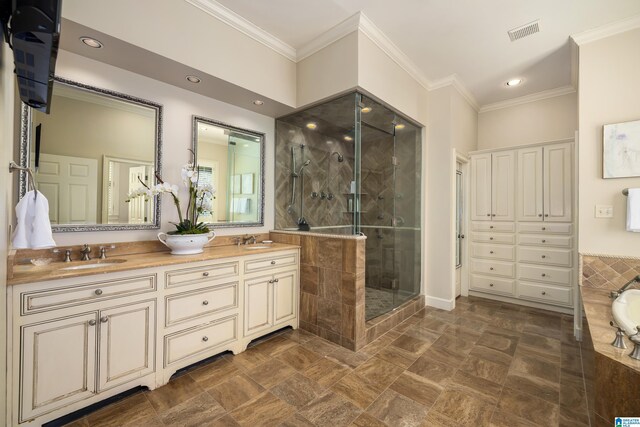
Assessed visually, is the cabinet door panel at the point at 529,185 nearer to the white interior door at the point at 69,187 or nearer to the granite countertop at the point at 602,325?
the granite countertop at the point at 602,325

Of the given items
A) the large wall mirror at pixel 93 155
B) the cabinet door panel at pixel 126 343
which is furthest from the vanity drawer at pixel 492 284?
the large wall mirror at pixel 93 155

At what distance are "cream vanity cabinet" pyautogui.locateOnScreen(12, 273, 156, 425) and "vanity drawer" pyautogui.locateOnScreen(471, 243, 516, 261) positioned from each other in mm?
4052

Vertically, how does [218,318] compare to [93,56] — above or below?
below

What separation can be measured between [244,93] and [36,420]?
105 inches

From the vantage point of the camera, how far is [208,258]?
2.11 meters

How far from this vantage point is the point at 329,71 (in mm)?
2684

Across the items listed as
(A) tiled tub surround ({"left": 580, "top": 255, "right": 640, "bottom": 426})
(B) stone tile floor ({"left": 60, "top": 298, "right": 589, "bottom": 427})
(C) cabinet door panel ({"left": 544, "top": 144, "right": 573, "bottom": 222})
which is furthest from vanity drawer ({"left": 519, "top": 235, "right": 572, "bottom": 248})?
(A) tiled tub surround ({"left": 580, "top": 255, "right": 640, "bottom": 426})

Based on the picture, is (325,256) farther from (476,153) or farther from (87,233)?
(476,153)

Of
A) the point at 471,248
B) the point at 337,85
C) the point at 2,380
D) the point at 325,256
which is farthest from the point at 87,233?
the point at 471,248

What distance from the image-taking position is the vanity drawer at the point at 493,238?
3732mm

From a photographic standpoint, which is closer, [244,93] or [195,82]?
[195,82]

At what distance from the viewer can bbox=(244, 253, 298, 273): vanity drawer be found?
7.97 ft

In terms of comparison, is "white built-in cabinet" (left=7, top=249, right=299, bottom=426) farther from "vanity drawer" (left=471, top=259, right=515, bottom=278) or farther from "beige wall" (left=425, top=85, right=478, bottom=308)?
"vanity drawer" (left=471, top=259, right=515, bottom=278)

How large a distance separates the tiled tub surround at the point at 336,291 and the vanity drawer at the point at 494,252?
185cm
